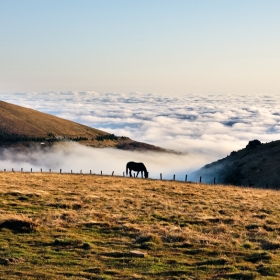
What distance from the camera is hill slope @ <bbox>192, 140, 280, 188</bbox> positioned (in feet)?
222

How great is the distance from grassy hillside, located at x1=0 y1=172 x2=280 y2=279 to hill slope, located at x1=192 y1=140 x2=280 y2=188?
133ft

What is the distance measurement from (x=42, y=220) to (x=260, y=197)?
802 inches

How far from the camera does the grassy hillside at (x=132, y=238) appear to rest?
12469 mm

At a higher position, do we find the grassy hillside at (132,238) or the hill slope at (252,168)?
the hill slope at (252,168)

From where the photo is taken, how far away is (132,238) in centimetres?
1698

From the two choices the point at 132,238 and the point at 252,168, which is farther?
the point at 252,168

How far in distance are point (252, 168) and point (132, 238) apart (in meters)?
60.2

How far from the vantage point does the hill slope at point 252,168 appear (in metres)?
67.6

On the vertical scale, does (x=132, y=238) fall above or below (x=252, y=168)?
below

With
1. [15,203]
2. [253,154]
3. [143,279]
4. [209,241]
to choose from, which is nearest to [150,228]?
[209,241]

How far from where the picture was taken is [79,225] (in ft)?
62.2

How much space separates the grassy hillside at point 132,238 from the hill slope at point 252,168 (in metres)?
40.4

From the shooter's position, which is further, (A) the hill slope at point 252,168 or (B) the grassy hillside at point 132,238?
(A) the hill slope at point 252,168

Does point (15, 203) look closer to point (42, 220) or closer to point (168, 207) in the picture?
point (42, 220)
